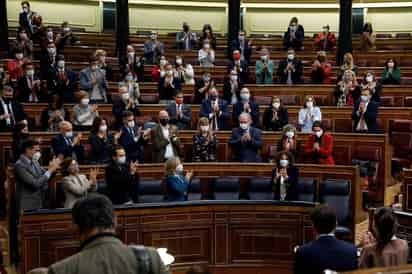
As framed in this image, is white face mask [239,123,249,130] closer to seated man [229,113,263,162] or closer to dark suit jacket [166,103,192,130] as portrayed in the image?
seated man [229,113,263,162]

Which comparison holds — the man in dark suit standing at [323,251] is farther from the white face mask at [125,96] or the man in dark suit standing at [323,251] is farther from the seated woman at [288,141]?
the white face mask at [125,96]

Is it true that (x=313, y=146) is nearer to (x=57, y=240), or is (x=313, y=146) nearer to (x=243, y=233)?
(x=243, y=233)

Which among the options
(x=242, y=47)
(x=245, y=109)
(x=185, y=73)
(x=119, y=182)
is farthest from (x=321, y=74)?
(x=119, y=182)

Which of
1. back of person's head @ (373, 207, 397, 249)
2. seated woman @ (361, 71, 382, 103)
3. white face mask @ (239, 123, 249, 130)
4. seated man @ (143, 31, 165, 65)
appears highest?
seated man @ (143, 31, 165, 65)

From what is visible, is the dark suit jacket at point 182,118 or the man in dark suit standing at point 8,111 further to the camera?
the dark suit jacket at point 182,118

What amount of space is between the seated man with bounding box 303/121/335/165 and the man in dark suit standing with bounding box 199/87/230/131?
147cm

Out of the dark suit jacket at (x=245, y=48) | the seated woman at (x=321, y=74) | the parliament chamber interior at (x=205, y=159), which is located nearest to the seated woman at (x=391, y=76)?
the parliament chamber interior at (x=205, y=159)

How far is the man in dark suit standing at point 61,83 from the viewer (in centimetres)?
1097

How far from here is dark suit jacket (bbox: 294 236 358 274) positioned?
12.6 feet

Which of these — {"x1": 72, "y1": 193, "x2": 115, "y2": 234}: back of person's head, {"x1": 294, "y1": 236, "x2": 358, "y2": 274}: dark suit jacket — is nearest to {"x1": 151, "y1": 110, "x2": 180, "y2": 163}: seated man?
{"x1": 294, "y1": 236, "x2": 358, "y2": 274}: dark suit jacket

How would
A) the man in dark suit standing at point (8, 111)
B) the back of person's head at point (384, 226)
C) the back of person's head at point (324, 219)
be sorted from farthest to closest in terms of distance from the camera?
the man in dark suit standing at point (8, 111)
the back of person's head at point (384, 226)
the back of person's head at point (324, 219)

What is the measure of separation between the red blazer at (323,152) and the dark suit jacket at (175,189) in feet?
6.57

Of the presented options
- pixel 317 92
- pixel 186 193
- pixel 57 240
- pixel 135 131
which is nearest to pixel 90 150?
pixel 135 131

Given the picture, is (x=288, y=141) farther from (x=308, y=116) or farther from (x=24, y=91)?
(x=24, y=91)
